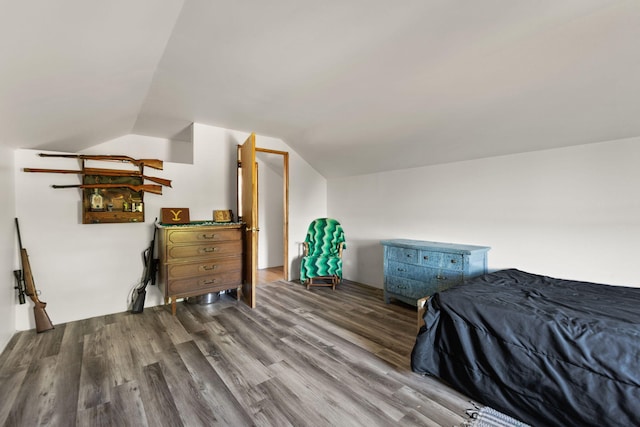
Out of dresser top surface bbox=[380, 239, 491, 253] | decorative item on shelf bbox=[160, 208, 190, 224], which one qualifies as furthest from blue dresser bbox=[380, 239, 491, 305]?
decorative item on shelf bbox=[160, 208, 190, 224]

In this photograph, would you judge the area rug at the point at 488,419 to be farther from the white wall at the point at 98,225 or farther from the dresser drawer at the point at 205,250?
the white wall at the point at 98,225

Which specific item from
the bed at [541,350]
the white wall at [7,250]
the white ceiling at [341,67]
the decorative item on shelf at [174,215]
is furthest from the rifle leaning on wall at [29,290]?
the bed at [541,350]

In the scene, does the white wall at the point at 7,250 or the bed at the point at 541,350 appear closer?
the bed at the point at 541,350

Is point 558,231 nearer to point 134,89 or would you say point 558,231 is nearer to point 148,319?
point 134,89

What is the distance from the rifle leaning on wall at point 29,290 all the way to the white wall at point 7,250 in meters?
0.05

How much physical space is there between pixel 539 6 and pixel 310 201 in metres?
3.57

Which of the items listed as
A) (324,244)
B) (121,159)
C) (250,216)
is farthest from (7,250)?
(324,244)

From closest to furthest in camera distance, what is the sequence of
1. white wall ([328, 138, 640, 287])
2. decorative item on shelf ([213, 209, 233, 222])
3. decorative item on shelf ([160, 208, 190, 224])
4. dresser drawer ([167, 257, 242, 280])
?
1. white wall ([328, 138, 640, 287])
2. dresser drawer ([167, 257, 242, 280])
3. decorative item on shelf ([160, 208, 190, 224])
4. decorative item on shelf ([213, 209, 233, 222])

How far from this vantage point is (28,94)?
156cm

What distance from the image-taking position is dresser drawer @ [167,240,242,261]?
9.29 ft

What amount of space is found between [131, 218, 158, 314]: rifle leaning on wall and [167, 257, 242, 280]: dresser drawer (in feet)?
1.53

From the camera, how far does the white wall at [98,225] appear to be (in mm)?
2602

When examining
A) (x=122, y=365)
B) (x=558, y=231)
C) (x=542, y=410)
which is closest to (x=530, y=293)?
(x=542, y=410)

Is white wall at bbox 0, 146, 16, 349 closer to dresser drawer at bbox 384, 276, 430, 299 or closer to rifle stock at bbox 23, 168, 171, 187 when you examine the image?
rifle stock at bbox 23, 168, 171, 187
